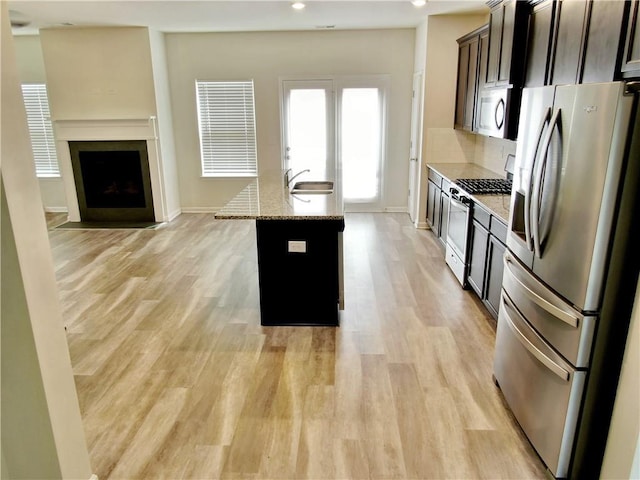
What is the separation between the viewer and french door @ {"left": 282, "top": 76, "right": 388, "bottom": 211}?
6801 millimetres

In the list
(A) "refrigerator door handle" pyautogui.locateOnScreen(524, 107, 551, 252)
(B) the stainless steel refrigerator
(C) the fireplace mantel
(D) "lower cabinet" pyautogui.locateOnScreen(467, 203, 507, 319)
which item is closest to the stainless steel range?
(D) "lower cabinet" pyautogui.locateOnScreen(467, 203, 507, 319)

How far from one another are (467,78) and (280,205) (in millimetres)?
3131

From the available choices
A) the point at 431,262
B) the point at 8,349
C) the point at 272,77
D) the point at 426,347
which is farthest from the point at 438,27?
the point at 8,349

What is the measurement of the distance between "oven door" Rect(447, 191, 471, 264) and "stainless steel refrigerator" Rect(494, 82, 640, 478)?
1.75 m

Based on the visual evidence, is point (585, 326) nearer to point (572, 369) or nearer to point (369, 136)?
point (572, 369)

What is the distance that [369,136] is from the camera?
6.95 meters

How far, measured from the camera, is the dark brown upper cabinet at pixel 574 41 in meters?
2.27

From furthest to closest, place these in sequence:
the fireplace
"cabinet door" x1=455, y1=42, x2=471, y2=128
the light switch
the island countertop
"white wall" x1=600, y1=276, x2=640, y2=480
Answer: the fireplace < "cabinet door" x1=455, y1=42, x2=471, y2=128 < the light switch < the island countertop < "white wall" x1=600, y1=276, x2=640, y2=480

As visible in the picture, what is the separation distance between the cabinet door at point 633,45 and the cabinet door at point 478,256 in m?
1.67

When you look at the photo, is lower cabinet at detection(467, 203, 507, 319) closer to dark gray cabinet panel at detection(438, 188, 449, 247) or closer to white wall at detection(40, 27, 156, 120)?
dark gray cabinet panel at detection(438, 188, 449, 247)

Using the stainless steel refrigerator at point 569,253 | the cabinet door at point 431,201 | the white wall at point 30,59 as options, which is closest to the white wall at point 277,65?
the cabinet door at point 431,201

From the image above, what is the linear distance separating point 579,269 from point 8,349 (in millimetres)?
2251

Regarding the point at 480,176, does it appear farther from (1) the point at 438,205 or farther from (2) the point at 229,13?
(2) the point at 229,13

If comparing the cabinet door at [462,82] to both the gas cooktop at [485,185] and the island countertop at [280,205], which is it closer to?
the gas cooktop at [485,185]
